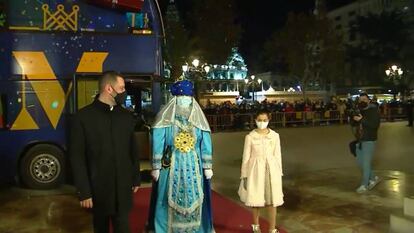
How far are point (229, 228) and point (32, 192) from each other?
4669 mm

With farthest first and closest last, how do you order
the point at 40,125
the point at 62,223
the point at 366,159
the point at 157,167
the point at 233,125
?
1. the point at 233,125
2. the point at 40,125
3. the point at 366,159
4. the point at 62,223
5. the point at 157,167

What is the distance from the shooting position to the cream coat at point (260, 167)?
20.0 feet

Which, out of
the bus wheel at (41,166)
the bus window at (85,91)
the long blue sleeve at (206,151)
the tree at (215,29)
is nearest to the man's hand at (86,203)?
the long blue sleeve at (206,151)

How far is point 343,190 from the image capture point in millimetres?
9297

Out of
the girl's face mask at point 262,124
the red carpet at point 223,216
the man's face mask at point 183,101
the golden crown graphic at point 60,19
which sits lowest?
the red carpet at point 223,216

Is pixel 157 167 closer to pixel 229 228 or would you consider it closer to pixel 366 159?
pixel 229 228

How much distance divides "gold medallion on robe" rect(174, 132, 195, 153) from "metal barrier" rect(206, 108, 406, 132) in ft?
63.2

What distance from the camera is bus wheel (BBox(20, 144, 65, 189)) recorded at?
9.80 meters

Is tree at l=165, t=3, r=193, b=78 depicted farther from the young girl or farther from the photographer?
the young girl

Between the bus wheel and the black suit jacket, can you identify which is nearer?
the black suit jacket

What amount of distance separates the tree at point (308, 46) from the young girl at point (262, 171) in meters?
44.4

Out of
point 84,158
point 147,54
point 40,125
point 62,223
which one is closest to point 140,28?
point 147,54

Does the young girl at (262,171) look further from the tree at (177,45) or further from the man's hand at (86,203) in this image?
the tree at (177,45)

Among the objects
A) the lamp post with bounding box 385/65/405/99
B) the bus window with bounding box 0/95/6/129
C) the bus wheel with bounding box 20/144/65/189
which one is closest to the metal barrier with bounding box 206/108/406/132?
the bus wheel with bounding box 20/144/65/189
